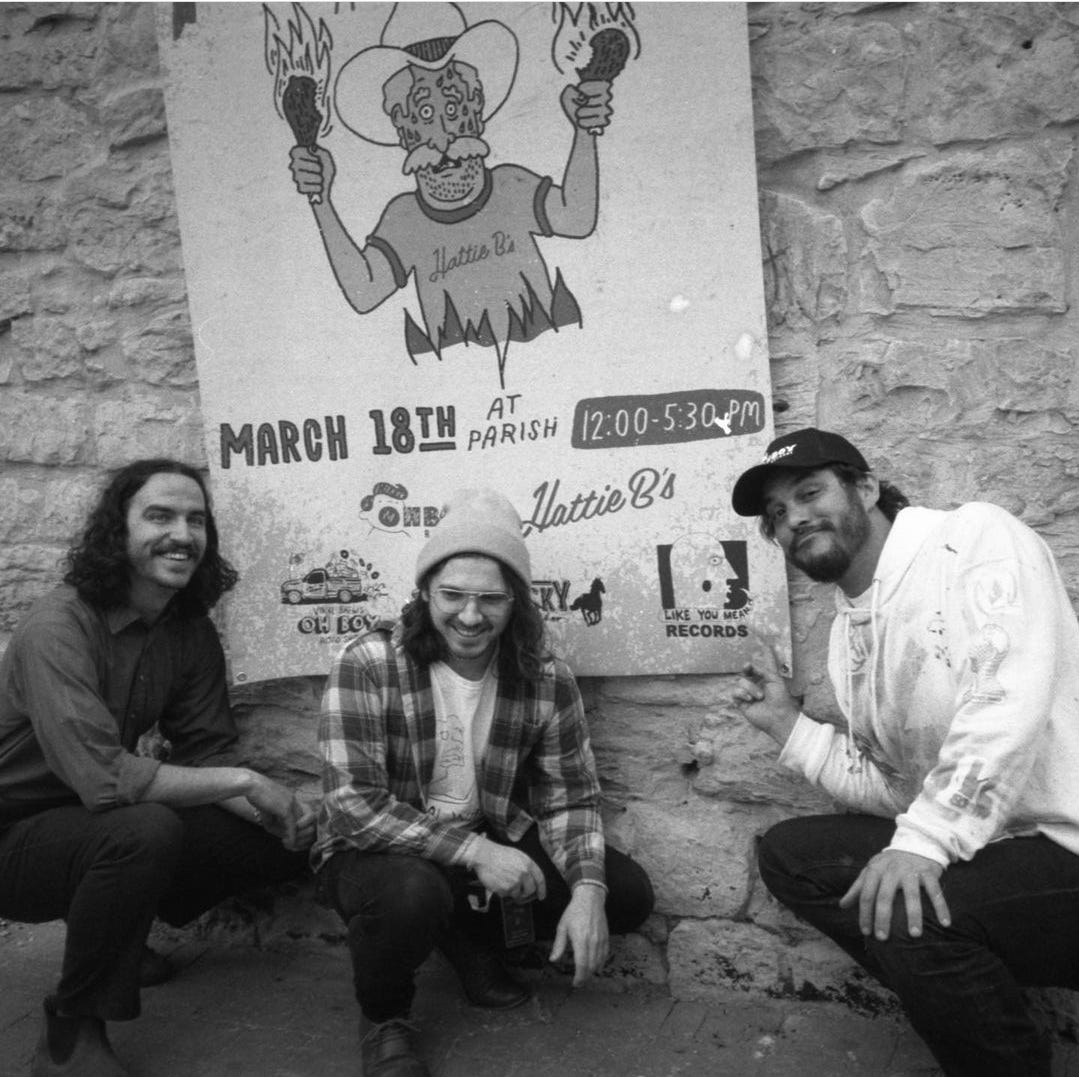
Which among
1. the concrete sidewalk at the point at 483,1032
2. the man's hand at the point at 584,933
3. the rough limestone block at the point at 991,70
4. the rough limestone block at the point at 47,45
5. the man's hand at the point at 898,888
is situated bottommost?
the concrete sidewalk at the point at 483,1032

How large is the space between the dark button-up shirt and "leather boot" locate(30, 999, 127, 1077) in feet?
1.66

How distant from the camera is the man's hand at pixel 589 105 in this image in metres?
3.05

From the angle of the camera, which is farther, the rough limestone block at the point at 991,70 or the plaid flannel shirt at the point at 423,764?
the plaid flannel shirt at the point at 423,764

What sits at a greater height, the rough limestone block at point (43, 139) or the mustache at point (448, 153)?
the rough limestone block at point (43, 139)

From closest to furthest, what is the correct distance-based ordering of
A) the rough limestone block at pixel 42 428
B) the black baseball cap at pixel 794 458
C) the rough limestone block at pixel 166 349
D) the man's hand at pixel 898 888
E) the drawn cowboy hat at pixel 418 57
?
the man's hand at pixel 898 888 → the black baseball cap at pixel 794 458 → the drawn cowboy hat at pixel 418 57 → the rough limestone block at pixel 166 349 → the rough limestone block at pixel 42 428

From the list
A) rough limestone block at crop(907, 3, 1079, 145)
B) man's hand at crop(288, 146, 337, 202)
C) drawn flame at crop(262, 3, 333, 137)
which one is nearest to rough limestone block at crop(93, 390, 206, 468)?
man's hand at crop(288, 146, 337, 202)

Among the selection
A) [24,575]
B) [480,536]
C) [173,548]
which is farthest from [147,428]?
[480,536]

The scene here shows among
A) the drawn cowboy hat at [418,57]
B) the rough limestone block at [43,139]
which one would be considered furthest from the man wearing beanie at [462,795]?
the rough limestone block at [43,139]

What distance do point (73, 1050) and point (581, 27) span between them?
2.79m

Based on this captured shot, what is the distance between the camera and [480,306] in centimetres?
322

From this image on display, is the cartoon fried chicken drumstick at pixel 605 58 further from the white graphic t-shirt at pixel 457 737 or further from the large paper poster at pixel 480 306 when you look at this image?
the white graphic t-shirt at pixel 457 737

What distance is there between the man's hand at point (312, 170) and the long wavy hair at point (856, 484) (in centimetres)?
152

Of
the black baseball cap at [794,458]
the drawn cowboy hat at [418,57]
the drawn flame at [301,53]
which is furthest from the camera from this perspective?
the drawn flame at [301,53]

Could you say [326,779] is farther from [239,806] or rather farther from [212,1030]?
[212,1030]
